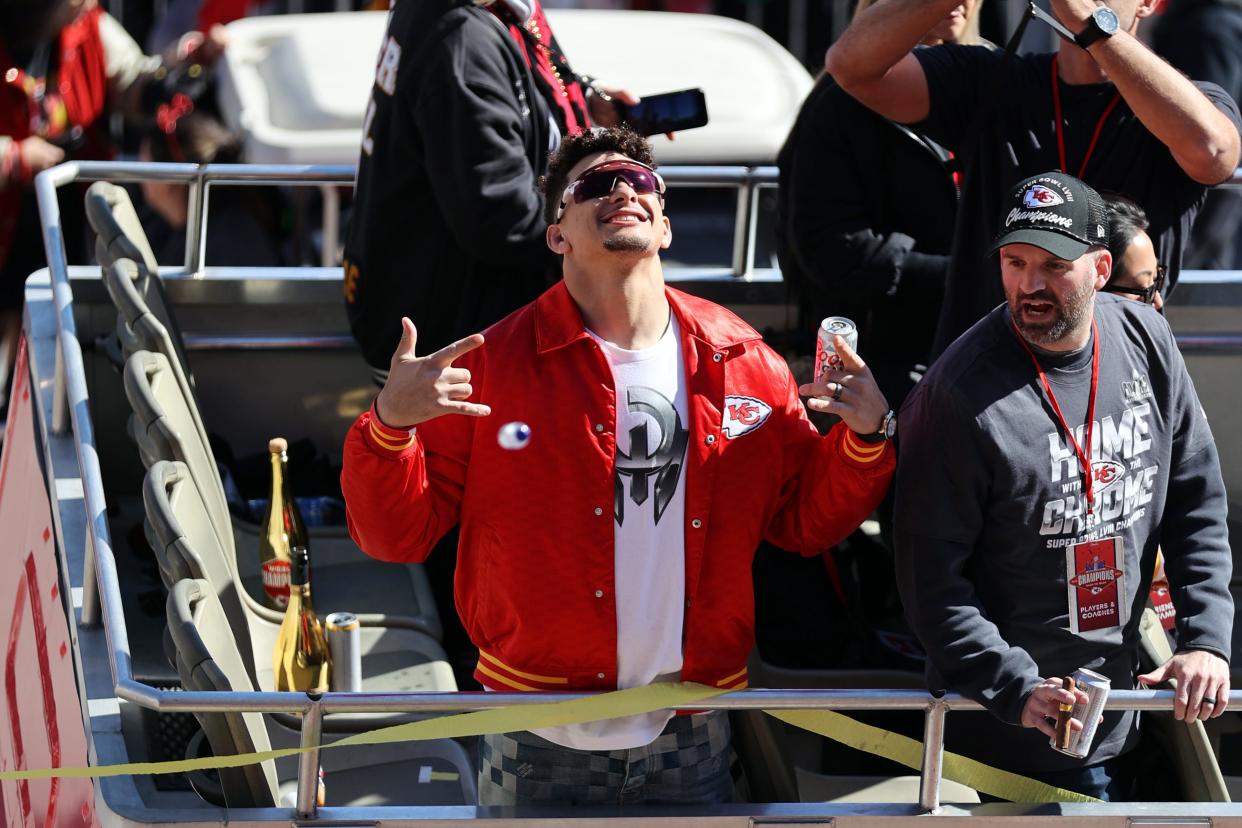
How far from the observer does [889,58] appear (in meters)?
4.11

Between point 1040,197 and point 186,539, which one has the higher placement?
point 1040,197

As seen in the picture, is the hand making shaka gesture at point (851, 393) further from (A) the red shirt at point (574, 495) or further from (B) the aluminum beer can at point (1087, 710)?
(B) the aluminum beer can at point (1087, 710)

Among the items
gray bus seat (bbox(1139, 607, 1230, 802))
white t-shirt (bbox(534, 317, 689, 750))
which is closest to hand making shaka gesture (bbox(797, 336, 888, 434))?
white t-shirt (bbox(534, 317, 689, 750))

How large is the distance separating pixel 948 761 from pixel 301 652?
1.81 m

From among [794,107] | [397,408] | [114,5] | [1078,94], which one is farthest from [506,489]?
[114,5]

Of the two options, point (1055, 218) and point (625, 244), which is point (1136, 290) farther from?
point (625, 244)

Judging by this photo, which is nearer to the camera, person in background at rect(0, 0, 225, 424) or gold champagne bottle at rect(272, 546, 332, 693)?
gold champagne bottle at rect(272, 546, 332, 693)

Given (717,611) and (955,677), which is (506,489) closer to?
(717,611)

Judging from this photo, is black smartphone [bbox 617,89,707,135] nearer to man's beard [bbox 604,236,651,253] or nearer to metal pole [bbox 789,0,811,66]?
man's beard [bbox 604,236,651,253]

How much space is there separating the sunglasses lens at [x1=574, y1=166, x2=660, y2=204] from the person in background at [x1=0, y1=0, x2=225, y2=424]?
14.4 feet

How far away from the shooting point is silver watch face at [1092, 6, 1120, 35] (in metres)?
3.83

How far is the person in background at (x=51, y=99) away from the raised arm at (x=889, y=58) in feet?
13.9

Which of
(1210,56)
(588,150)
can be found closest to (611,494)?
(588,150)

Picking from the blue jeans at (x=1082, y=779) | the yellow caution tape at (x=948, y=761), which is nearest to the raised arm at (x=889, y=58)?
the yellow caution tape at (x=948, y=761)
